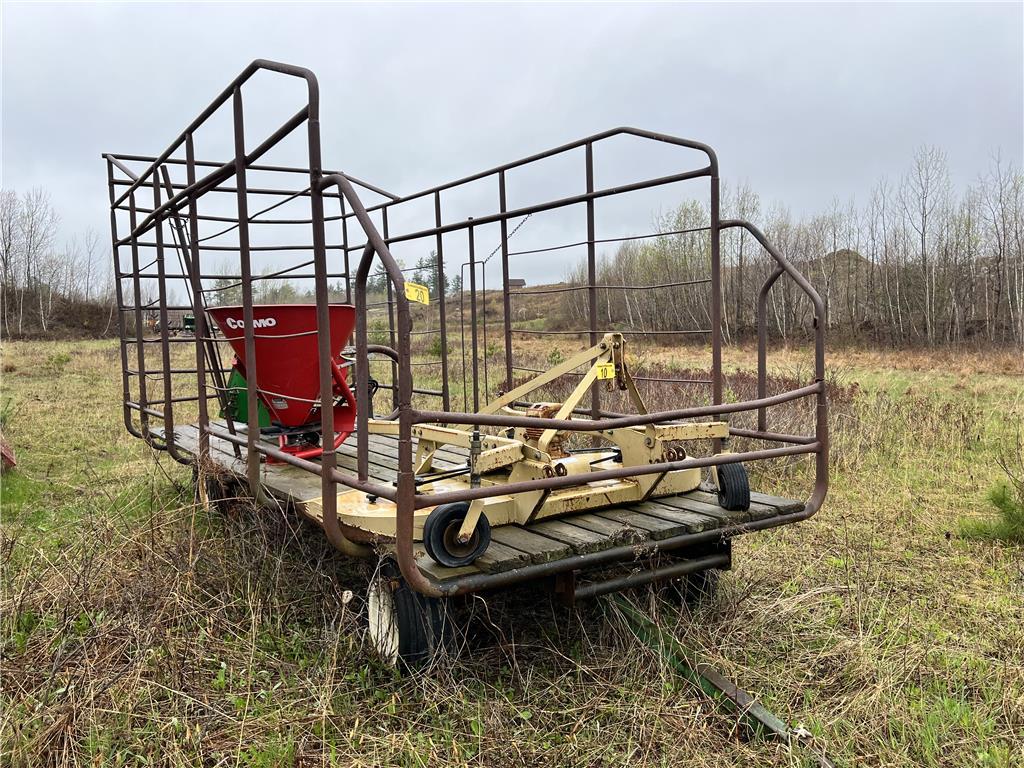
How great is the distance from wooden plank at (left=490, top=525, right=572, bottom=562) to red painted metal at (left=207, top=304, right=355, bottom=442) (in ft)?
5.56

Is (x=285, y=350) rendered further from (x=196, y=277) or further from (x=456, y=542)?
(x=456, y=542)

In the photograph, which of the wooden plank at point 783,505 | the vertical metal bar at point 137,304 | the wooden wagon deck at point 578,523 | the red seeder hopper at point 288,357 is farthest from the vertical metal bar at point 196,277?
the wooden plank at point 783,505

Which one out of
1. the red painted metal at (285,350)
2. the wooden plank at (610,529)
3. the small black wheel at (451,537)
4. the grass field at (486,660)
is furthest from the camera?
the red painted metal at (285,350)

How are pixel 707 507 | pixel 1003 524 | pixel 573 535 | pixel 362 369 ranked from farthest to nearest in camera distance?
pixel 1003 524, pixel 707 507, pixel 573 535, pixel 362 369

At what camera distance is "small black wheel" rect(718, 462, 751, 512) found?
12.3 feet

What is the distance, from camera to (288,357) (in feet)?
15.8

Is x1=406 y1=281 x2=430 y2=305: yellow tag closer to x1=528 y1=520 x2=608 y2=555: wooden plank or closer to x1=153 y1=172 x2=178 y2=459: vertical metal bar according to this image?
x1=528 y1=520 x2=608 y2=555: wooden plank

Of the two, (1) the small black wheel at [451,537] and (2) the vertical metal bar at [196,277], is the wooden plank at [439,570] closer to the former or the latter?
(1) the small black wheel at [451,537]

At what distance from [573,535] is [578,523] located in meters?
0.27

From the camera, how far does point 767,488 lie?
6945 mm

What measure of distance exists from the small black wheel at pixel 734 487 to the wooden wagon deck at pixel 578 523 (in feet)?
0.14

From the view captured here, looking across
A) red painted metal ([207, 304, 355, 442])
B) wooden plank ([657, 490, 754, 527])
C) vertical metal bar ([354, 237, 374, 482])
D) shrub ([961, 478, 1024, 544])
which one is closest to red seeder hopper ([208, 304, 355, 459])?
red painted metal ([207, 304, 355, 442])

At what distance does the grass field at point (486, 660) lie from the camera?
282 cm

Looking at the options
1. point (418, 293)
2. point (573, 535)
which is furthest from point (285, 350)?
point (573, 535)
